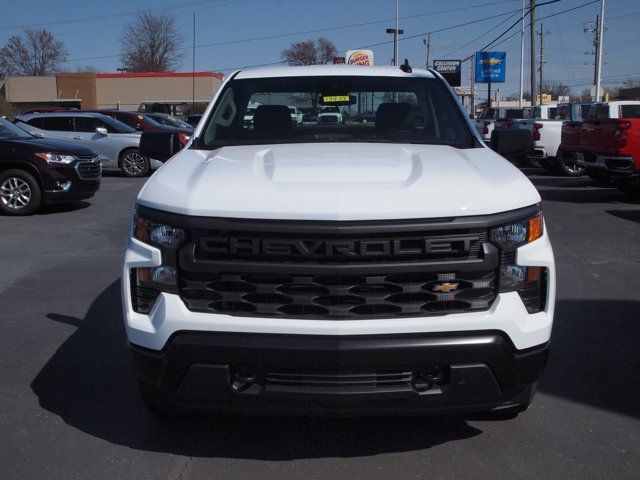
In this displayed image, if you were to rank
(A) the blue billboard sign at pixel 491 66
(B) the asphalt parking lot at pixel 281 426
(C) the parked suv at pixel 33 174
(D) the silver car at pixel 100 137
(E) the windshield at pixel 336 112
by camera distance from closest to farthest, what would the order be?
1. (B) the asphalt parking lot at pixel 281 426
2. (E) the windshield at pixel 336 112
3. (C) the parked suv at pixel 33 174
4. (D) the silver car at pixel 100 137
5. (A) the blue billboard sign at pixel 491 66

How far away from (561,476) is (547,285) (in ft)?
2.90

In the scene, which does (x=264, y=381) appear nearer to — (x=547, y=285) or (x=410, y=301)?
(x=410, y=301)

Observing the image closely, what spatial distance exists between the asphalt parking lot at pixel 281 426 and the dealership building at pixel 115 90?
192 ft

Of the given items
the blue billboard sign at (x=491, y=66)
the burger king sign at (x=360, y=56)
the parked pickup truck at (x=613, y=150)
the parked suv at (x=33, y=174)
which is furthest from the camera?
the blue billboard sign at (x=491, y=66)

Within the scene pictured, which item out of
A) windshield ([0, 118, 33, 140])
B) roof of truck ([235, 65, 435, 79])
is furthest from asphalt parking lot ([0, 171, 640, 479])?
windshield ([0, 118, 33, 140])

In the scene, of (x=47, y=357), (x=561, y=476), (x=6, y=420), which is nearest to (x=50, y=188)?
(x=47, y=357)

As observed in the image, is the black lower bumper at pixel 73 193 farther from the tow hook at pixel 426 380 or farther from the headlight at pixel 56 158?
the tow hook at pixel 426 380

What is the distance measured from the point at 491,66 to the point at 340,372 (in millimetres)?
55802

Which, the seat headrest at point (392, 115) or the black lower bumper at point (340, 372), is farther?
the seat headrest at point (392, 115)

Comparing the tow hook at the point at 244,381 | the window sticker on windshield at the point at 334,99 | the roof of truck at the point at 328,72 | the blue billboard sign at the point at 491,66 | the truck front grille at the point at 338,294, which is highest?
the blue billboard sign at the point at 491,66

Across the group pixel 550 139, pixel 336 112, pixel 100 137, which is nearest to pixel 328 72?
pixel 336 112

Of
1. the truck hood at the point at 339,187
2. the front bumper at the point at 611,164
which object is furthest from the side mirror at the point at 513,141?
the front bumper at the point at 611,164

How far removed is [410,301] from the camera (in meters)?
2.92

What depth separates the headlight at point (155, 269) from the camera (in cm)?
297
